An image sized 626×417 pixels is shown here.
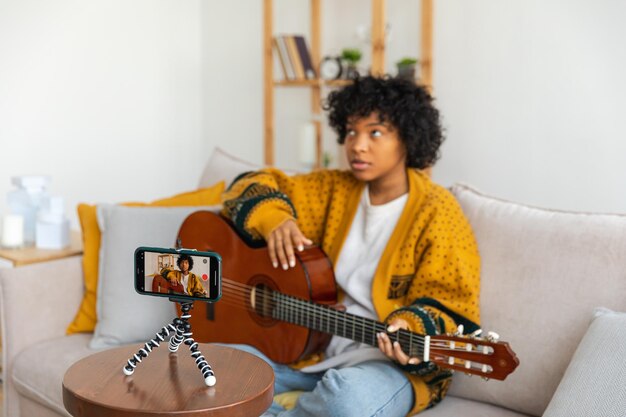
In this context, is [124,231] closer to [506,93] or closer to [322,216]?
[322,216]

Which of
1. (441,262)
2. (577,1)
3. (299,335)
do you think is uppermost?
(577,1)

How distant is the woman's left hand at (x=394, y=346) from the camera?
1.64 m

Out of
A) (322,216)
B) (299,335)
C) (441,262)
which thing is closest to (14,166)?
(322,216)

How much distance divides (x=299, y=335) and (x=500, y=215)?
0.57 metres

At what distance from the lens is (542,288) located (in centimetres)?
177

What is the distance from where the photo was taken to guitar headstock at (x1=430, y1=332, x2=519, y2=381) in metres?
1.47

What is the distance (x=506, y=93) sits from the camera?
3242 millimetres

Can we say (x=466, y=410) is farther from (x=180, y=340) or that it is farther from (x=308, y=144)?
(x=308, y=144)

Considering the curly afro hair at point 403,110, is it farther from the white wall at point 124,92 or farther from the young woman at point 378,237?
the white wall at point 124,92

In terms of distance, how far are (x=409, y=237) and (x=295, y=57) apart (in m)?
1.92

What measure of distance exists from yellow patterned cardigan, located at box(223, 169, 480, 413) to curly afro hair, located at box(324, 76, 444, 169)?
71 mm

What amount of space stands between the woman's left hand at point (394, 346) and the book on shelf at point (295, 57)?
217 centimetres

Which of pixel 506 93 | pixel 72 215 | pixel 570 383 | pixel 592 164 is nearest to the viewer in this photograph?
pixel 570 383

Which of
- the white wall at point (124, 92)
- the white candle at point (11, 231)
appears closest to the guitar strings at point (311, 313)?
the white candle at point (11, 231)
